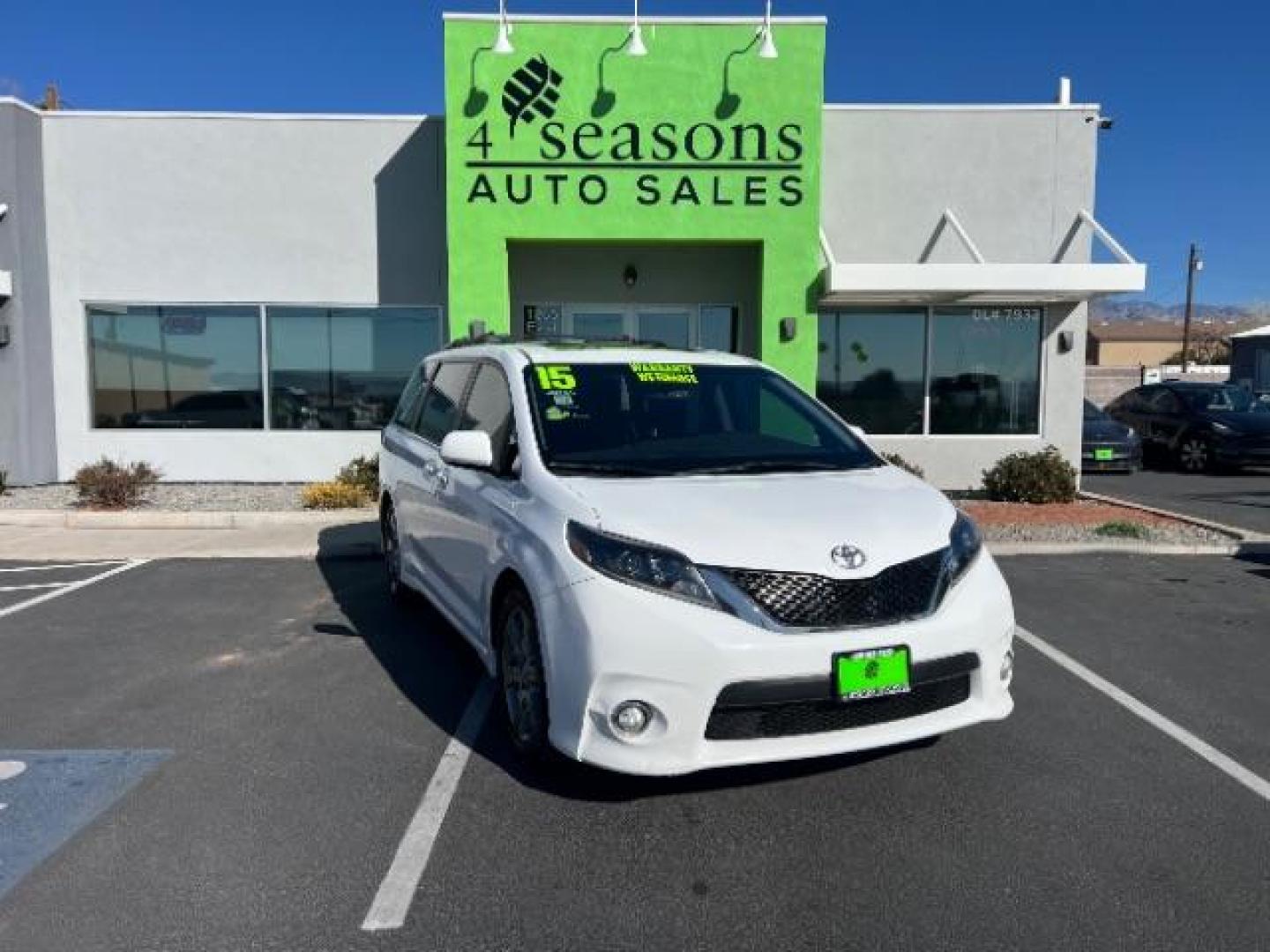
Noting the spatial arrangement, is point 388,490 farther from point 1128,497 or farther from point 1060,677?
point 1128,497

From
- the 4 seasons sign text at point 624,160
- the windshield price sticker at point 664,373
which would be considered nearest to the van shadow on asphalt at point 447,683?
the windshield price sticker at point 664,373

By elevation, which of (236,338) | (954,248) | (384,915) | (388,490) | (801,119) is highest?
(801,119)

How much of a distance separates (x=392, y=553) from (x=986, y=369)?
8.88 metres

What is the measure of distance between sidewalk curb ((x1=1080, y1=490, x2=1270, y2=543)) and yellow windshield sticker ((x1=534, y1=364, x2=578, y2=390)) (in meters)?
7.75

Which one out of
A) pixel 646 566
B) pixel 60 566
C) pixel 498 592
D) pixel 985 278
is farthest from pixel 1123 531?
pixel 60 566

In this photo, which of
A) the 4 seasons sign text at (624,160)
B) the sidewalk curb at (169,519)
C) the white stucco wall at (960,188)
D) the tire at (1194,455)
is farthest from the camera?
the tire at (1194,455)

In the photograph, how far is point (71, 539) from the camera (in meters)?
9.65

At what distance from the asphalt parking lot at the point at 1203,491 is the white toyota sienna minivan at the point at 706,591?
8166 millimetres

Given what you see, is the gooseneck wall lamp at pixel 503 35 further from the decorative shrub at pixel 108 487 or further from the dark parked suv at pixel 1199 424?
the dark parked suv at pixel 1199 424

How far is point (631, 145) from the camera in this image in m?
11.4

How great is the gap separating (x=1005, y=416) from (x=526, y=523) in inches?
410

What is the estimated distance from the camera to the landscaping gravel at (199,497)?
36.2 feet

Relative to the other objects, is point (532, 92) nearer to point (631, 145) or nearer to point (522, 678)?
point (631, 145)

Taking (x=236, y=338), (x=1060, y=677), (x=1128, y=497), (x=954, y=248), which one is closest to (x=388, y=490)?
(x=1060, y=677)
